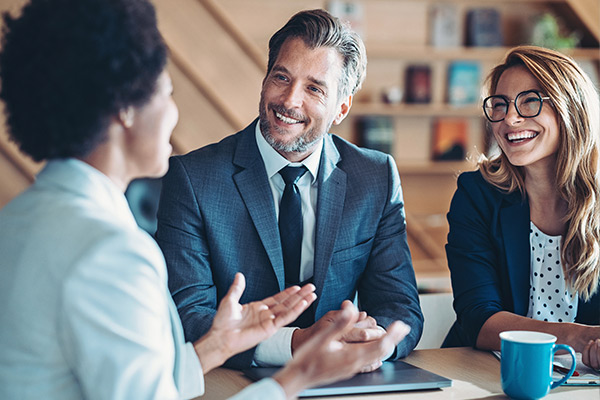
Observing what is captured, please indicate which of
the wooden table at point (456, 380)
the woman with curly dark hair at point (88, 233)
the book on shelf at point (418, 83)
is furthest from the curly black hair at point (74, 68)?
the book on shelf at point (418, 83)

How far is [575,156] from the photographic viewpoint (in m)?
1.91

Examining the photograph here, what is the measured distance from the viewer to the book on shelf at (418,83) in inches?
189

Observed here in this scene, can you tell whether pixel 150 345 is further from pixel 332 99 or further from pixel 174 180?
pixel 332 99

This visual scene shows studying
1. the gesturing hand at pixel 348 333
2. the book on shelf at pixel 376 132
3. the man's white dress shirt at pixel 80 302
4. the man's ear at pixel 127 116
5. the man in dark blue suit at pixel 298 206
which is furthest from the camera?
the book on shelf at pixel 376 132

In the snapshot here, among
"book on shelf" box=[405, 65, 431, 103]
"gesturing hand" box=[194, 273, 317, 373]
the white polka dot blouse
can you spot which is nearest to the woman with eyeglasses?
the white polka dot blouse

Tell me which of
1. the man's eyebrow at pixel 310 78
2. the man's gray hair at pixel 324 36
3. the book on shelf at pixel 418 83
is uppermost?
the book on shelf at pixel 418 83

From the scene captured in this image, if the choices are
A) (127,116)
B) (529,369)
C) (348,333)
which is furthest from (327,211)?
(127,116)

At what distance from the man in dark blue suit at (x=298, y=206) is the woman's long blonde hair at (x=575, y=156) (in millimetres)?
419

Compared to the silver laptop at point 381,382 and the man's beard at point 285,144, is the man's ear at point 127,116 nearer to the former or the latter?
the silver laptop at point 381,382

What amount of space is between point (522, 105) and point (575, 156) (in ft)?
0.70

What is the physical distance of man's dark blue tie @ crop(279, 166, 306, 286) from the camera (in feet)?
6.00

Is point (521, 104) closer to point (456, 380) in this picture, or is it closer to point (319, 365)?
point (456, 380)

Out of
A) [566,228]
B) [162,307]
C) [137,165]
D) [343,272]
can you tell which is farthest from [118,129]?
[566,228]

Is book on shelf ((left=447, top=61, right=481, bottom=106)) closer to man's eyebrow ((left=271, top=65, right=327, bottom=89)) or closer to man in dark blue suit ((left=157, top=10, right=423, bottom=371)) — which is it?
man in dark blue suit ((left=157, top=10, right=423, bottom=371))
